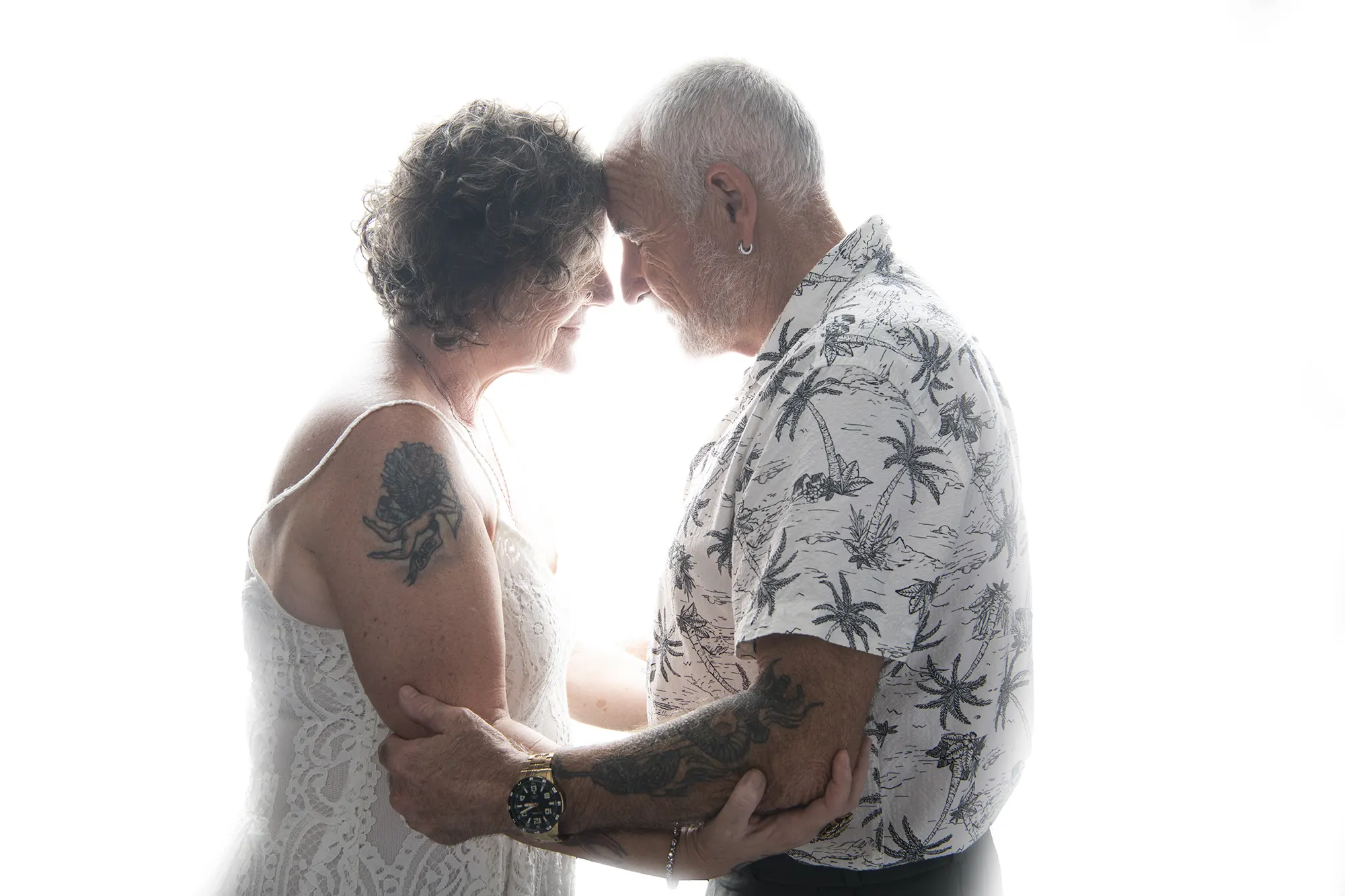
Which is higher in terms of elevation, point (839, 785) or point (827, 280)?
point (827, 280)

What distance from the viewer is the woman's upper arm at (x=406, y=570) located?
1.17 meters

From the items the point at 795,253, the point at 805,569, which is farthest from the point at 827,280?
the point at 805,569

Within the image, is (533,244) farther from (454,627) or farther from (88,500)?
(88,500)

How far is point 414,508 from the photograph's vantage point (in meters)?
1.18

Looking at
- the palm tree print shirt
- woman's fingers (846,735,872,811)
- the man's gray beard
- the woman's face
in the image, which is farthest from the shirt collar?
woman's fingers (846,735,872,811)

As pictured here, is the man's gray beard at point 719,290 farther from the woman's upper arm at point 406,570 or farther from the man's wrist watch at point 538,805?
the man's wrist watch at point 538,805

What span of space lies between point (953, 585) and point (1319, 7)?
6.01 ft

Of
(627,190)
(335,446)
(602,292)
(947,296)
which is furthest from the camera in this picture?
(947,296)

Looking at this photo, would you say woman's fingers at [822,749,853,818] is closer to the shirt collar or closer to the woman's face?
the shirt collar

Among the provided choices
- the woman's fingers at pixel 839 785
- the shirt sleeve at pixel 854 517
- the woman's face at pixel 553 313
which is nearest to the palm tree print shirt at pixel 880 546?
the shirt sleeve at pixel 854 517

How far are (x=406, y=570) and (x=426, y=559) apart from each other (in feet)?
0.09

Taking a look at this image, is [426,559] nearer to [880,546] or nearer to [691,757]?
[691,757]

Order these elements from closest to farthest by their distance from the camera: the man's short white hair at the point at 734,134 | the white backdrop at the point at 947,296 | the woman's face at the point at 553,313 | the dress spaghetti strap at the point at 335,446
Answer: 1. the dress spaghetti strap at the point at 335,446
2. the man's short white hair at the point at 734,134
3. the woman's face at the point at 553,313
4. the white backdrop at the point at 947,296

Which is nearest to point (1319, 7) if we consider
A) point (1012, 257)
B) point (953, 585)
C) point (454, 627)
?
point (1012, 257)
